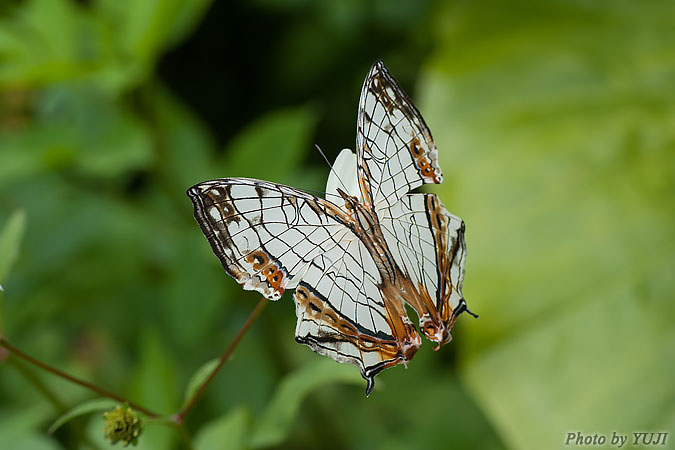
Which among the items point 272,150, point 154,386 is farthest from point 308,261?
point 272,150

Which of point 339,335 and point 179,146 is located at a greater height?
point 179,146

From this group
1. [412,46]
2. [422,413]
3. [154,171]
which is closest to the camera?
[154,171]

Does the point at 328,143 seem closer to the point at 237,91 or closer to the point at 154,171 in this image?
the point at 237,91

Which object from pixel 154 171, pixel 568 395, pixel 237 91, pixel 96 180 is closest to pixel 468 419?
pixel 568 395

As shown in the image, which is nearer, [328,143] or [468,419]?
[468,419]

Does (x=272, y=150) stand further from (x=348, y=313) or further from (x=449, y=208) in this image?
(x=348, y=313)

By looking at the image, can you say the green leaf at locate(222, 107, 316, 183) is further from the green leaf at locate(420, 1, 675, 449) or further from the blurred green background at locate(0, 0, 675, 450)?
the green leaf at locate(420, 1, 675, 449)

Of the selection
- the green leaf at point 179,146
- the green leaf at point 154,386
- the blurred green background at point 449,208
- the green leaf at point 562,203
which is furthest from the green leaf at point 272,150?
the green leaf at point 154,386

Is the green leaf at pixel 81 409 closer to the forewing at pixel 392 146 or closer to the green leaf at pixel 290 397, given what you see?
the green leaf at pixel 290 397
